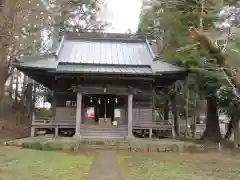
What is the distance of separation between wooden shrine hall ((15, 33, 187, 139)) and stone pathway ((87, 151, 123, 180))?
5448mm

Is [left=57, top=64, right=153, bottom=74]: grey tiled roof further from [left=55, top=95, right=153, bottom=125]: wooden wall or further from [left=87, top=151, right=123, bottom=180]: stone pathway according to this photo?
[left=87, top=151, right=123, bottom=180]: stone pathway

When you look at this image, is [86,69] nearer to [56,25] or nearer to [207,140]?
[207,140]

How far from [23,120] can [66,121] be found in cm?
1138

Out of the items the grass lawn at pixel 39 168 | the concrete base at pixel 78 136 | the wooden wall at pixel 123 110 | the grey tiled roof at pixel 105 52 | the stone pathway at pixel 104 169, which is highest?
the grey tiled roof at pixel 105 52

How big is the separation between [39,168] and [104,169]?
2.20 m

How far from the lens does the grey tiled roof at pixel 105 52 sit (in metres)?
20.6

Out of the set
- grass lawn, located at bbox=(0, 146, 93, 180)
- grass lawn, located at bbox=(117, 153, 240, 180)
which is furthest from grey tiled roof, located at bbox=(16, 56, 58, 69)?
grass lawn, located at bbox=(117, 153, 240, 180)

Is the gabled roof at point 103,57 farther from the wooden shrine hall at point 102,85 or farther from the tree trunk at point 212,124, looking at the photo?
the tree trunk at point 212,124

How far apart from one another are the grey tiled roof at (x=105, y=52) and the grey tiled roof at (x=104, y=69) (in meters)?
0.80

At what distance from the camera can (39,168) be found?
10.2 m

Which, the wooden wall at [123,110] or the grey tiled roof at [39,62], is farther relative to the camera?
the wooden wall at [123,110]

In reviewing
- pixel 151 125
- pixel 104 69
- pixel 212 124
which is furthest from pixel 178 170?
pixel 212 124

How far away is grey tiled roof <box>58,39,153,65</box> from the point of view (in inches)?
811

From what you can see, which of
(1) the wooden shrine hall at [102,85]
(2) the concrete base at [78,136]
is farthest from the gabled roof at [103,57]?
(2) the concrete base at [78,136]
